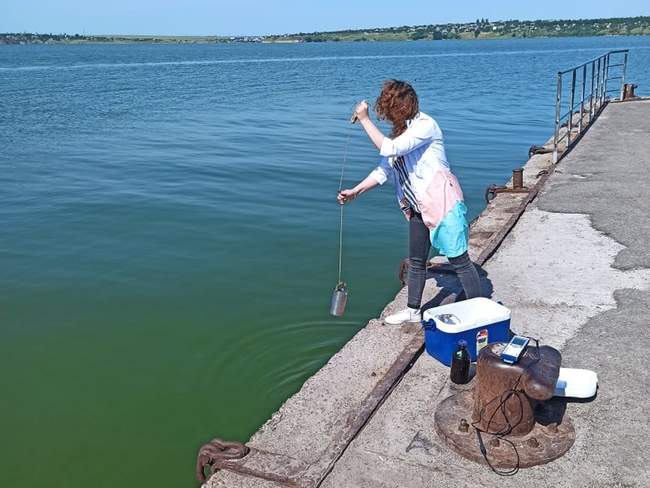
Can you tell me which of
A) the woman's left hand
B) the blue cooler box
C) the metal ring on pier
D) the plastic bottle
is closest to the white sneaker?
the blue cooler box

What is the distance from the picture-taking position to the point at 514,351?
3910mm

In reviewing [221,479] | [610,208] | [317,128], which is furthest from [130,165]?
[221,479]

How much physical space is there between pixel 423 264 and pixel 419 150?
3.02 ft

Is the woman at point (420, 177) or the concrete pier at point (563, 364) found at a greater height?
the woman at point (420, 177)

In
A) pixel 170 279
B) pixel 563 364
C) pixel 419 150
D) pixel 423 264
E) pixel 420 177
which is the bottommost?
pixel 170 279

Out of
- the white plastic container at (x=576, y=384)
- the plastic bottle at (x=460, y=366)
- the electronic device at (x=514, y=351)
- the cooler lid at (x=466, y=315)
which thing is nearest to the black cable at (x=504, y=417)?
the electronic device at (x=514, y=351)

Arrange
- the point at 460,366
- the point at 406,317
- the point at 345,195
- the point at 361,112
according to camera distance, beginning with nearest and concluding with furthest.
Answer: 1. the point at 460,366
2. the point at 361,112
3. the point at 345,195
4. the point at 406,317

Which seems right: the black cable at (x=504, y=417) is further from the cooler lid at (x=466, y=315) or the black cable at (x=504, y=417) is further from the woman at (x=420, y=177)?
the woman at (x=420, y=177)

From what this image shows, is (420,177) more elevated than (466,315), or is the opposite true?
(420,177)

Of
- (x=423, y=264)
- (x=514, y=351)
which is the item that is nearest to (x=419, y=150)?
(x=423, y=264)

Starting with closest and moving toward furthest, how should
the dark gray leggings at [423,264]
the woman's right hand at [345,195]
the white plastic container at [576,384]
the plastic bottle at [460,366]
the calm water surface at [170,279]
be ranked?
1. the white plastic container at [576,384]
2. the plastic bottle at [460,366]
3. the dark gray leggings at [423,264]
4. the woman's right hand at [345,195]
5. the calm water surface at [170,279]

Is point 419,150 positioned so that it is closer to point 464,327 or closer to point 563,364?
point 464,327

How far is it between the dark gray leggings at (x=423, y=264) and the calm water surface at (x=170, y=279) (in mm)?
1503

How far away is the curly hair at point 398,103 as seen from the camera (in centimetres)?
462
